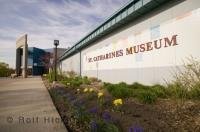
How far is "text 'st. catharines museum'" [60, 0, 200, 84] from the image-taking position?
9.08 m

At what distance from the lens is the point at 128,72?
1360cm

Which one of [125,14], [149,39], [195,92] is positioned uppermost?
[125,14]

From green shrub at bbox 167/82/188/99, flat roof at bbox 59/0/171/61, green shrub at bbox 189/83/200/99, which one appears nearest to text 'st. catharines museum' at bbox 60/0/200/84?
flat roof at bbox 59/0/171/61

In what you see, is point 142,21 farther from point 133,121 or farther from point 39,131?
point 39,131

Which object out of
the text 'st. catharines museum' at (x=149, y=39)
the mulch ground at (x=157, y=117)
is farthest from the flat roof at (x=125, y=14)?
the mulch ground at (x=157, y=117)

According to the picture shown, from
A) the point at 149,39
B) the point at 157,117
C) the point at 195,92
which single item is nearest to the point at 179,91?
the point at 195,92


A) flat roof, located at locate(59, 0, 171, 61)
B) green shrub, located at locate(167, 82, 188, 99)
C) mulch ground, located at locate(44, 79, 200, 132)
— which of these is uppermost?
flat roof, located at locate(59, 0, 171, 61)

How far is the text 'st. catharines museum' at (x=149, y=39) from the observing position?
908 centimetres

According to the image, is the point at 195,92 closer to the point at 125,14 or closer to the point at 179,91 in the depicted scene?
the point at 179,91

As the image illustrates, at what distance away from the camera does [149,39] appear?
1146cm

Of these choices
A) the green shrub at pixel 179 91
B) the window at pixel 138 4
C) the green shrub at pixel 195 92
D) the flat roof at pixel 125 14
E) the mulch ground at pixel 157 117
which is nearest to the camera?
the mulch ground at pixel 157 117

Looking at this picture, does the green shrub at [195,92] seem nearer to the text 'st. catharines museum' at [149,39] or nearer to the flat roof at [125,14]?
the text 'st. catharines museum' at [149,39]

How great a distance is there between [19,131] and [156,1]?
24.9 ft

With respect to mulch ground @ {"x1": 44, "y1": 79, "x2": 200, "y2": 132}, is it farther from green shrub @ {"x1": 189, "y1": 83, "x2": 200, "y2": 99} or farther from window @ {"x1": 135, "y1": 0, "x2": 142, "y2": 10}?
window @ {"x1": 135, "y1": 0, "x2": 142, "y2": 10}
